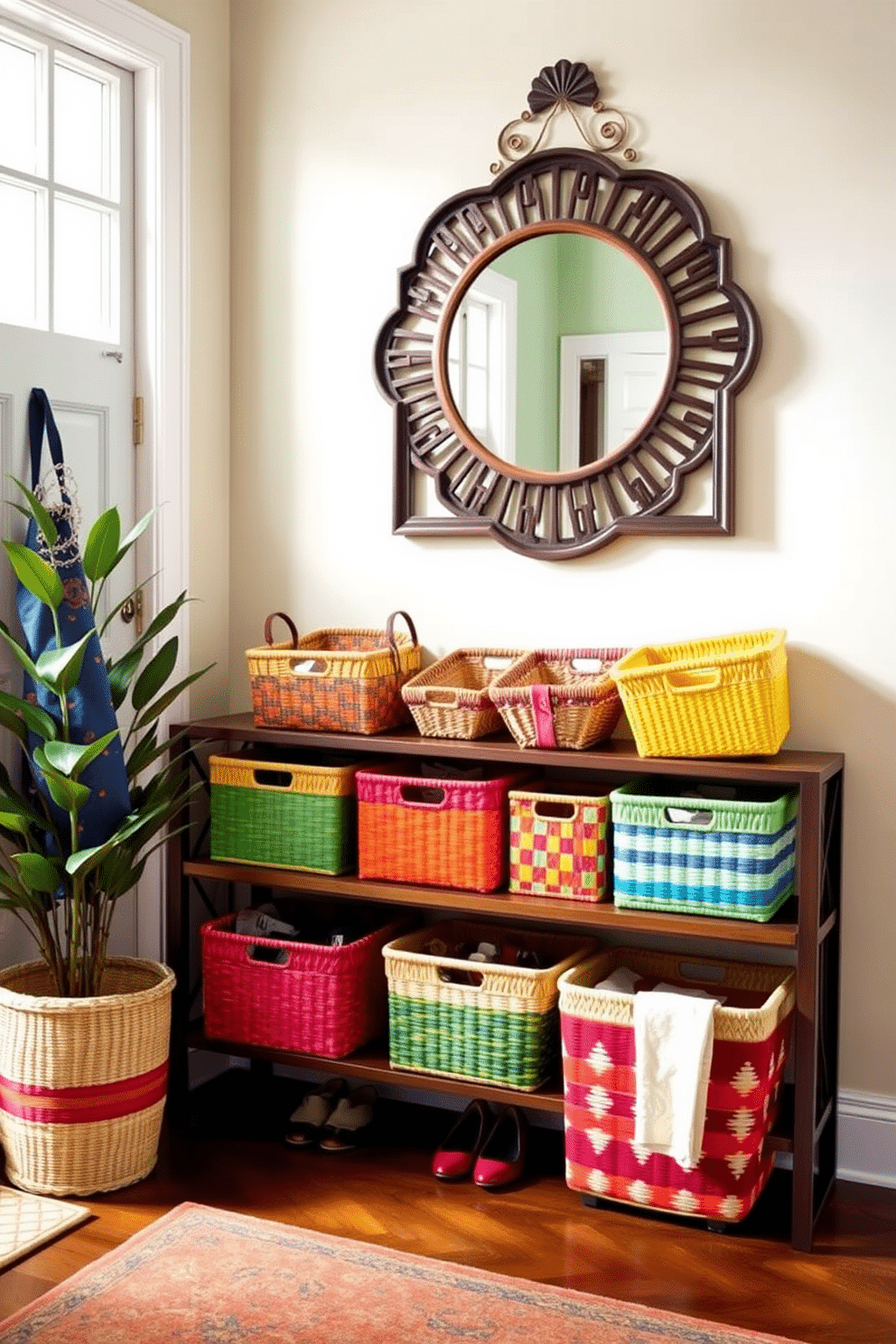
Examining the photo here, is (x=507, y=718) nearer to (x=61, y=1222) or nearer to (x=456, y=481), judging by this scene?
(x=456, y=481)

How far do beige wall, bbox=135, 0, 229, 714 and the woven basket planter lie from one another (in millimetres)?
898

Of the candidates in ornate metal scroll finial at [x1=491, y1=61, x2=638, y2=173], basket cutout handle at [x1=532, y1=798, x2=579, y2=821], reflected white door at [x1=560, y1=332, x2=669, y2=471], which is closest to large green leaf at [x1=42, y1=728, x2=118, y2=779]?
basket cutout handle at [x1=532, y1=798, x2=579, y2=821]

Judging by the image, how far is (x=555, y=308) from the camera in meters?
3.07

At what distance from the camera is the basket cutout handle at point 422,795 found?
2.92 metres

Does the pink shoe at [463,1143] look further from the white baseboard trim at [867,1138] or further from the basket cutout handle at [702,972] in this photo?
the white baseboard trim at [867,1138]

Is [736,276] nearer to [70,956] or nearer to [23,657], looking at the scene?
[23,657]

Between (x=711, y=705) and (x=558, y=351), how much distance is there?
2.95 feet

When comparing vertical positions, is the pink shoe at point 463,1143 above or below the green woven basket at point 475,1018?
below

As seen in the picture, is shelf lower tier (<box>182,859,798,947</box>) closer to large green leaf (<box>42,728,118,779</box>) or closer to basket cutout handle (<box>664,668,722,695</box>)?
A: basket cutout handle (<box>664,668,722,695</box>)

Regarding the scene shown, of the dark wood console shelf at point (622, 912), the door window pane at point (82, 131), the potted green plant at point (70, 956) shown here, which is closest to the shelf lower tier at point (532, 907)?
the dark wood console shelf at point (622, 912)

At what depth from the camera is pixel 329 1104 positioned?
3.14m

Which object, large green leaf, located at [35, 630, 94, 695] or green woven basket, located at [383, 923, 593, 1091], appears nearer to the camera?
large green leaf, located at [35, 630, 94, 695]

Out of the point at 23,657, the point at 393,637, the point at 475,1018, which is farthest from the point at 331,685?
the point at 475,1018

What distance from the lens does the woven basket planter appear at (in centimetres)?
A: 272
